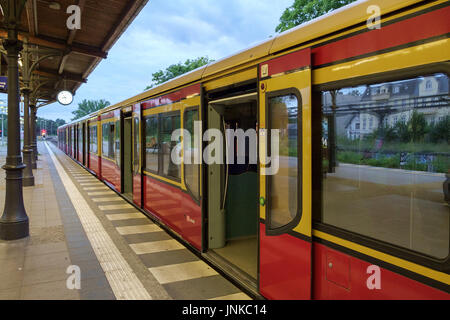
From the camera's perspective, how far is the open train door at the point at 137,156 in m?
7.44

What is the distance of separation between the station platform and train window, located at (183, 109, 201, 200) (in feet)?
3.30

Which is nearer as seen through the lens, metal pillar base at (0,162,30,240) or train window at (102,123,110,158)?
metal pillar base at (0,162,30,240)

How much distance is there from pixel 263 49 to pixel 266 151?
961 mm

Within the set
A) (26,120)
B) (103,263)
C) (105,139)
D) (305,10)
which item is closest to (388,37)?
(103,263)

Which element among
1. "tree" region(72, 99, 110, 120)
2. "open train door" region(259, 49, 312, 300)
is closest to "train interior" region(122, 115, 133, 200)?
"open train door" region(259, 49, 312, 300)

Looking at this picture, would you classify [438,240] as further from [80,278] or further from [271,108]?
[80,278]

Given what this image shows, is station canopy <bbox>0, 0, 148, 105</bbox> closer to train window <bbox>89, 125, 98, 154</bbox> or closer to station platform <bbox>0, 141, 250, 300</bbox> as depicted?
train window <bbox>89, 125, 98, 154</bbox>

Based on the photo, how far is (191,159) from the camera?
4.93m

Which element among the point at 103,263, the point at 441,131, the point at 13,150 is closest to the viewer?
the point at 441,131

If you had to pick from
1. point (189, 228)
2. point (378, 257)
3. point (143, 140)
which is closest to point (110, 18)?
point (143, 140)

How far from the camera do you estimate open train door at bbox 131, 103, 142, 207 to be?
744 cm

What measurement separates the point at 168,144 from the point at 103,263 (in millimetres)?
2161

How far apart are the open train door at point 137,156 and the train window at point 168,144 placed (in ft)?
4.70

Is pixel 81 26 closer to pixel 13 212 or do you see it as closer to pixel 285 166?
pixel 13 212
